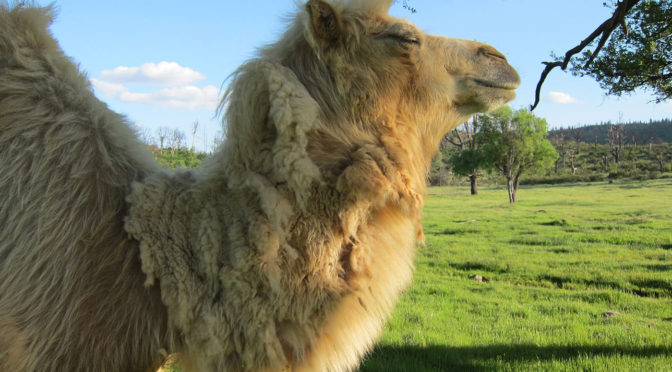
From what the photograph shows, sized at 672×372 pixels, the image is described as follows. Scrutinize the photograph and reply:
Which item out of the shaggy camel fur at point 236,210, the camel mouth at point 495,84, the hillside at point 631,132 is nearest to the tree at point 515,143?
the camel mouth at point 495,84

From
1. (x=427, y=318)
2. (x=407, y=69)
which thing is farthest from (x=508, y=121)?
(x=407, y=69)

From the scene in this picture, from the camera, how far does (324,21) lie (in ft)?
7.87

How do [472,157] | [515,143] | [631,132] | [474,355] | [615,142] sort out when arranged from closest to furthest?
[474,355]
[515,143]
[472,157]
[615,142]
[631,132]

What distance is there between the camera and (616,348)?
5.68 meters

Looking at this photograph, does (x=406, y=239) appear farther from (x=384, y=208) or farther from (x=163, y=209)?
(x=163, y=209)

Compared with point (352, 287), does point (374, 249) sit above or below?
above

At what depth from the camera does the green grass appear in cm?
535

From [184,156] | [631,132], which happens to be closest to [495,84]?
[184,156]

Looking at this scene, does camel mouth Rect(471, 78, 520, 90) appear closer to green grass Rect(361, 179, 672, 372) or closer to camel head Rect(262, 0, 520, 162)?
camel head Rect(262, 0, 520, 162)

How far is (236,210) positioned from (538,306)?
7.29m

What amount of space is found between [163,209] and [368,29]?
1345mm

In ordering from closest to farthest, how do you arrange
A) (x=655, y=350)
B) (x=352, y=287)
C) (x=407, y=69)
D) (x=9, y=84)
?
(x=352, y=287) < (x=9, y=84) < (x=407, y=69) < (x=655, y=350)

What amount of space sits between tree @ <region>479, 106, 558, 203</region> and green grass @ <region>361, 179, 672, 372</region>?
1108 inches

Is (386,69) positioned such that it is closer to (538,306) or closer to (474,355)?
(474,355)
